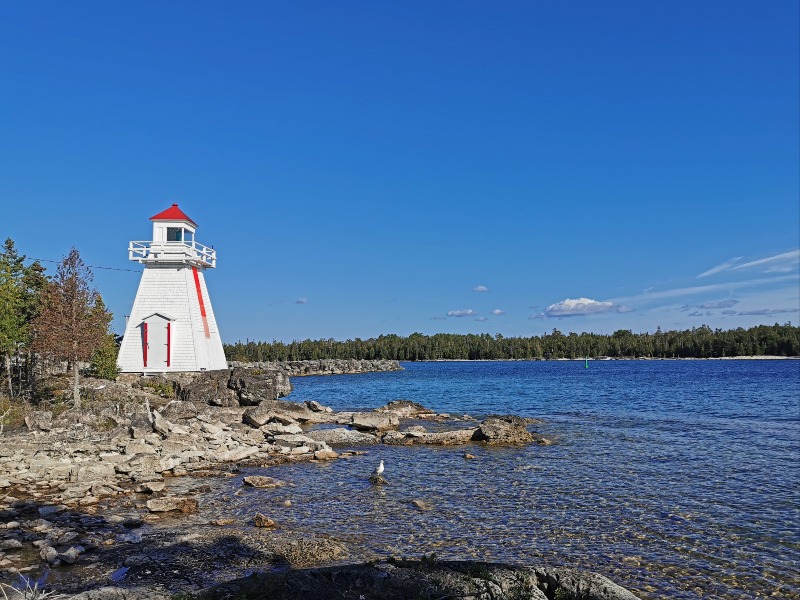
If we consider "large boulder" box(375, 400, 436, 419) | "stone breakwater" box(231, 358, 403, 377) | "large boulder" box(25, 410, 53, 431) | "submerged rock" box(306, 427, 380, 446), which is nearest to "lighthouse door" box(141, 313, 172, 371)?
"large boulder" box(25, 410, 53, 431)

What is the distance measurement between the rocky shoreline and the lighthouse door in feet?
12.6

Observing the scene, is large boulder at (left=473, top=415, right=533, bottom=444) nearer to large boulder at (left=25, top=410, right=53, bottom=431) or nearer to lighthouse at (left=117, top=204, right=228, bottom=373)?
large boulder at (left=25, top=410, right=53, bottom=431)

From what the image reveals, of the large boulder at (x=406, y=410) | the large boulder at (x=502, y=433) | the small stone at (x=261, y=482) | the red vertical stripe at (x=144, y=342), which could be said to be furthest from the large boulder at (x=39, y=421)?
the large boulder at (x=406, y=410)

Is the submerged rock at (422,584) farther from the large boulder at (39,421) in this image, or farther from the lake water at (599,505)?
the large boulder at (39,421)

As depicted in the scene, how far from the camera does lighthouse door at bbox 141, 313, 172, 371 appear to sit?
4306 centimetres

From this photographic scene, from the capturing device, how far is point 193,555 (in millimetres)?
12039

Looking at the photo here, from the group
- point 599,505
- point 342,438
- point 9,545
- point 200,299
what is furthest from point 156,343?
point 599,505

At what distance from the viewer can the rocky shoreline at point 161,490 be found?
10.8m

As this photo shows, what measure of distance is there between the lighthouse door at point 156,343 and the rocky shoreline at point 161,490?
151 inches

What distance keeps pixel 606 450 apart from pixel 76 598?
80.1 ft

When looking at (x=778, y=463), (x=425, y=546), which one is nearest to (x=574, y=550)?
(x=425, y=546)

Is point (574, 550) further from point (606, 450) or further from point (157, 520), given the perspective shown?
point (606, 450)

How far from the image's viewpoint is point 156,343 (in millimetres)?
43188

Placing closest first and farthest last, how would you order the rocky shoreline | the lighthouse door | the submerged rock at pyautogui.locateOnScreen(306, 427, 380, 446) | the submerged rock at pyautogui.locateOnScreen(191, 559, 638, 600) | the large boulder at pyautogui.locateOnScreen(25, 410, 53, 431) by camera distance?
the submerged rock at pyautogui.locateOnScreen(191, 559, 638, 600)
the rocky shoreline
the large boulder at pyautogui.locateOnScreen(25, 410, 53, 431)
the submerged rock at pyautogui.locateOnScreen(306, 427, 380, 446)
the lighthouse door
